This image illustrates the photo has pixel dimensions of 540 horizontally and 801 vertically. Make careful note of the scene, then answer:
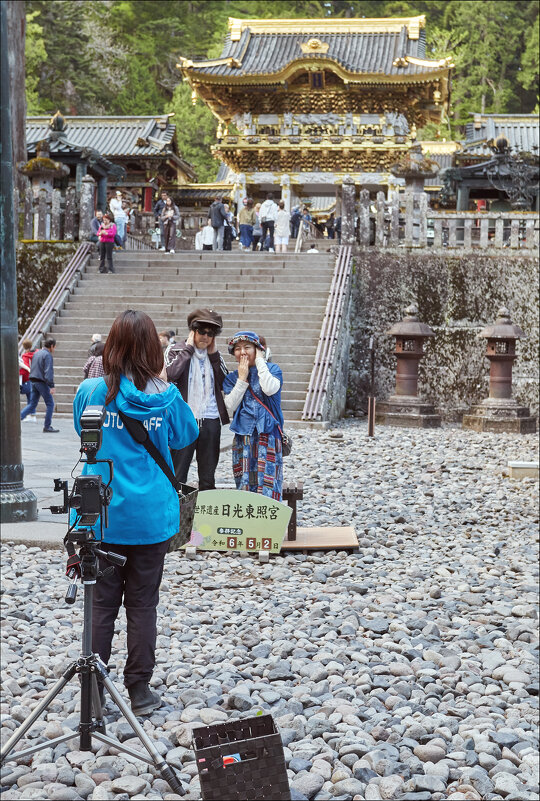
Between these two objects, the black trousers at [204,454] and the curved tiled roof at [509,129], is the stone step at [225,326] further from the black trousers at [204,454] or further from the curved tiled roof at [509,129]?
the curved tiled roof at [509,129]

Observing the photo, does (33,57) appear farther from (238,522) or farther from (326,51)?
(238,522)

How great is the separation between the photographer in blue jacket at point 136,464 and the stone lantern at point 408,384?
38.9ft

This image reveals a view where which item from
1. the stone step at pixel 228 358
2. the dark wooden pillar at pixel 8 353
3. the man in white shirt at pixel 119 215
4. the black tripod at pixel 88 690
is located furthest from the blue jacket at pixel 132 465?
the man in white shirt at pixel 119 215

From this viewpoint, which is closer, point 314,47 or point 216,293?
point 216,293

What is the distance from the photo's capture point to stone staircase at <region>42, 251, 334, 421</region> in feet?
48.4

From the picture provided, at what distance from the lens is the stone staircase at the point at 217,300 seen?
14.7 metres

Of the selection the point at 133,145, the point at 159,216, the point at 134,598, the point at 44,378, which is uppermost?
the point at 133,145

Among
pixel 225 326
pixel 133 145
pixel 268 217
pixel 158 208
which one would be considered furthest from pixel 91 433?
pixel 133 145

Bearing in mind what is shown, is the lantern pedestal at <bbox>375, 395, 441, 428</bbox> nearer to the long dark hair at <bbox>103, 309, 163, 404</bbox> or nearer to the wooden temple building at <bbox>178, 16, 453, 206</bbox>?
the long dark hair at <bbox>103, 309, 163, 404</bbox>

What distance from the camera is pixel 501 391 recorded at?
15453 millimetres

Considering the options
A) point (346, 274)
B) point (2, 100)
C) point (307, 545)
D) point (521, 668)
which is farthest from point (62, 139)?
point (521, 668)

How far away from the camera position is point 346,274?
16438mm

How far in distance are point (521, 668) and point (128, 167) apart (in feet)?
92.7

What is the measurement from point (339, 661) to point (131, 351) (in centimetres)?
198
